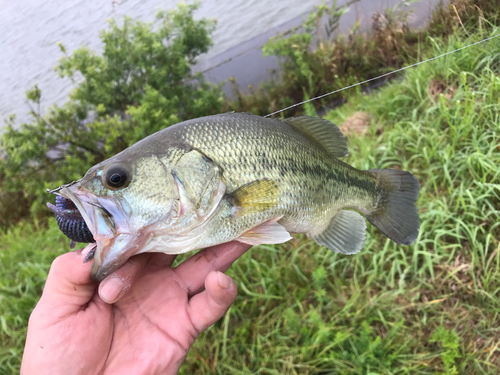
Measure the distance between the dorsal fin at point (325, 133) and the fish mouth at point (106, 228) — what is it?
116cm

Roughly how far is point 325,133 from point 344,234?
2.10 ft

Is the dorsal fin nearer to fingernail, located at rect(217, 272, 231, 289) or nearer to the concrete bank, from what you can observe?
fingernail, located at rect(217, 272, 231, 289)

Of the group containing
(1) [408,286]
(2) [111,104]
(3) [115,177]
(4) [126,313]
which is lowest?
(1) [408,286]

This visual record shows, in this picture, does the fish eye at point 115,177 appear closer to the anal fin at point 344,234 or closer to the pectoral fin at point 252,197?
the pectoral fin at point 252,197

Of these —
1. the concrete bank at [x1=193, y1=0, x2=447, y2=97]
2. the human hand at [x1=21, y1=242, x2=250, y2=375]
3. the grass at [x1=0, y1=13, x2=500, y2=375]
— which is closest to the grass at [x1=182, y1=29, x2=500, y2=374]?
the grass at [x1=0, y1=13, x2=500, y2=375]

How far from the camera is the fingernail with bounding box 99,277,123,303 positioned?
56.0 inches

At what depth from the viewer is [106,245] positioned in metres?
1.34

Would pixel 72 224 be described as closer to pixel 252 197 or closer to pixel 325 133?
pixel 252 197

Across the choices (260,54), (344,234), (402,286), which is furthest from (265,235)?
(260,54)

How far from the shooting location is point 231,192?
1.58m

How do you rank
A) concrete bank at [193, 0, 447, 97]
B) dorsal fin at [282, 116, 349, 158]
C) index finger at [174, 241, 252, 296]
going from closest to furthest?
index finger at [174, 241, 252, 296] < dorsal fin at [282, 116, 349, 158] < concrete bank at [193, 0, 447, 97]

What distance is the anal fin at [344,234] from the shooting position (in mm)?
1926

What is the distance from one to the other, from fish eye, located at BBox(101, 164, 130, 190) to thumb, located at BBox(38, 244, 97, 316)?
14.7 inches

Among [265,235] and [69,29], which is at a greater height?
[69,29]
